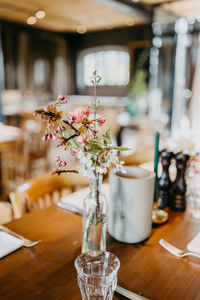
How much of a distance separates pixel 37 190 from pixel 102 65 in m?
8.44

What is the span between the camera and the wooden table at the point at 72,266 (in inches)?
25.9

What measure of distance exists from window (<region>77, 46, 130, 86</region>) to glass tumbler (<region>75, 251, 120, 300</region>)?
315 inches

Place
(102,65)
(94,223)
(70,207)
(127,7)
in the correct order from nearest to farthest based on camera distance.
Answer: (94,223) → (70,207) → (127,7) → (102,65)

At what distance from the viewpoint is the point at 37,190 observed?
50.1 inches

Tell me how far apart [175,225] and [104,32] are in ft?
28.4

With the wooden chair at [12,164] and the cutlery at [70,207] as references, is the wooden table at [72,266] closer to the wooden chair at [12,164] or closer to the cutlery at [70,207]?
the cutlery at [70,207]

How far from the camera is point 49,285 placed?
0.67m

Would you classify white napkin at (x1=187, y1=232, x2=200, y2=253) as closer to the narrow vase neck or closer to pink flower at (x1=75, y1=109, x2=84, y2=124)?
the narrow vase neck

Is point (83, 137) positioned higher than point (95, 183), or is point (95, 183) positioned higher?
point (83, 137)

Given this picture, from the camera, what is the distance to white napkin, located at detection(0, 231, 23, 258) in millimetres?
800

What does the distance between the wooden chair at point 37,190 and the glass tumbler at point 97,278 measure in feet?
1.95

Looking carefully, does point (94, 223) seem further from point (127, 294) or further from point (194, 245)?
point (194, 245)

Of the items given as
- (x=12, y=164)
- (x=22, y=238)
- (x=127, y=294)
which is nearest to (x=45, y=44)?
(x=12, y=164)

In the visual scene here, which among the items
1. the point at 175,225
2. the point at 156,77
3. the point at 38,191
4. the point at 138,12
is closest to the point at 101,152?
the point at 175,225
